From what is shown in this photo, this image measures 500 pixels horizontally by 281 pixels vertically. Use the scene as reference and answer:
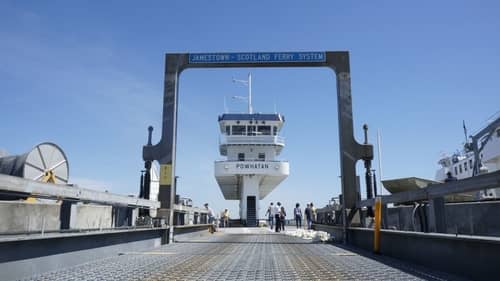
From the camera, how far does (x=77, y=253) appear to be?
4.49m

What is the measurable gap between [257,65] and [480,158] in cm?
2406

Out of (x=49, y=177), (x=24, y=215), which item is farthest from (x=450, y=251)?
(x=49, y=177)

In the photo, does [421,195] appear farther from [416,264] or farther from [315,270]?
[315,270]

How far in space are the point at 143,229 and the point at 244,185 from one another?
66.6 ft

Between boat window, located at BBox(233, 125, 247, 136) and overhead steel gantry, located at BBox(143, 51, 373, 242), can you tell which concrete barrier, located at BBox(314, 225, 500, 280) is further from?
boat window, located at BBox(233, 125, 247, 136)

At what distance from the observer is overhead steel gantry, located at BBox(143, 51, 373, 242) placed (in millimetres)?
8672

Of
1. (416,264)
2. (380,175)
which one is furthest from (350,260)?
(380,175)

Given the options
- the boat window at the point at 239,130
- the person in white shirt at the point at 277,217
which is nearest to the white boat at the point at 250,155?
the boat window at the point at 239,130

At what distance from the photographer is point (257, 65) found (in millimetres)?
9750

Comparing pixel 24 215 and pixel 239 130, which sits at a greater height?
pixel 239 130

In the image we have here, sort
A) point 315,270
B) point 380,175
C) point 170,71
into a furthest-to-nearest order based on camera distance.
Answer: point 380,175 < point 170,71 < point 315,270

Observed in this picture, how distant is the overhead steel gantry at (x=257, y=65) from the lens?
8.67 m

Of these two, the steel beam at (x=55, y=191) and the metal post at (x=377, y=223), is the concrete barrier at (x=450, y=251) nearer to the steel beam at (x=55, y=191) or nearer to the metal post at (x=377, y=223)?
the metal post at (x=377, y=223)

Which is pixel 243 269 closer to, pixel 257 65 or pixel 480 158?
pixel 257 65
